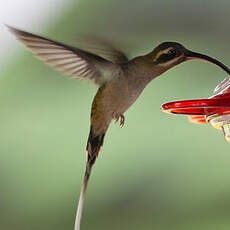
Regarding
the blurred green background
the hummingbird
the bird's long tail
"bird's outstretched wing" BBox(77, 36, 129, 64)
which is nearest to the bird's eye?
the hummingbird

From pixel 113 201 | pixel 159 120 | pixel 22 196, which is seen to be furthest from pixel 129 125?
pixel 22 196

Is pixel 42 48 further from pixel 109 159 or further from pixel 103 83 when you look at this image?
pixel 109 159

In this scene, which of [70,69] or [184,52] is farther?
[70,69]

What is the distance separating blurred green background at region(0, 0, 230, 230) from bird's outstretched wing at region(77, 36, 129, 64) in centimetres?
296

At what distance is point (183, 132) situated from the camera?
5453 mm

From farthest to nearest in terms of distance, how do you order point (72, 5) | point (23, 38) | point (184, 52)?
point (72, 5)
point (184, 52)
point (23, 38)

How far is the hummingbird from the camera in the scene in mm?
2205

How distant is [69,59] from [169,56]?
0.40 m

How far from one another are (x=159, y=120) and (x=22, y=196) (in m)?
1.59

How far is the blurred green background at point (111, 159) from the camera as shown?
5.45m

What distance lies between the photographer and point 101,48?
229cm

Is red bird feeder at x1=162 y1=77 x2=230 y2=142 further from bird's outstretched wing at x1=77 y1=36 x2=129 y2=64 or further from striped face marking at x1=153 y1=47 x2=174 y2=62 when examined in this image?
bird's outstretched wing at x1=77 y1=36 x2=129 y2=64

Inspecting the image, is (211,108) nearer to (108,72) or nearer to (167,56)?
(167,56)

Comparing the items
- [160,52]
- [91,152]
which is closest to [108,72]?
Result: [160,52]
